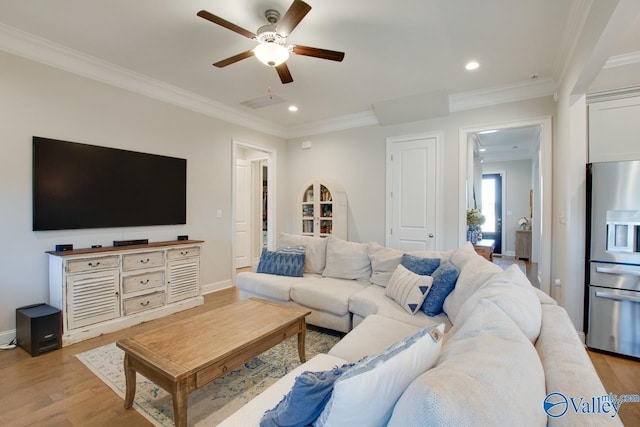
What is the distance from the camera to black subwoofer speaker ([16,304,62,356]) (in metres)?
2.50

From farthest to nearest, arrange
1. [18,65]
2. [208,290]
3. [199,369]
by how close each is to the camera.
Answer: [208,290] → [18,65] → [199,369]

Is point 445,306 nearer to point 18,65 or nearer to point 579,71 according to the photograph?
point 579,71

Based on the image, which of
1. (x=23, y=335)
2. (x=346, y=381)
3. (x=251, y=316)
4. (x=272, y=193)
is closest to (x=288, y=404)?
(x=346, y=381)

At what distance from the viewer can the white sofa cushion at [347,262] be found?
330cm

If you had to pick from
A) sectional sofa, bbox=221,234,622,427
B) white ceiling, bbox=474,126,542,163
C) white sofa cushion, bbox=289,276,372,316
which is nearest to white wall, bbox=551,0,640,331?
sectional sofa, bbox=221,234,622,427

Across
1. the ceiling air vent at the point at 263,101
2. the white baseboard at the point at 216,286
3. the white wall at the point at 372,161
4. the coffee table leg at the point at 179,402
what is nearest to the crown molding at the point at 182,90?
the white wall at the point at 372,161

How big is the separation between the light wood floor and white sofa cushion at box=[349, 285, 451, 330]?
1261 mm

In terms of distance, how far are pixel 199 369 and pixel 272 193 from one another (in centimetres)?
416

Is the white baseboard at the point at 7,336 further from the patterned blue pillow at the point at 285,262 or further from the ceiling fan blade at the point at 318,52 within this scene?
the ceiling fan blade at the point at 318,52

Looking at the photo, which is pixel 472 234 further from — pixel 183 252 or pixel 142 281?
pixel 142 281

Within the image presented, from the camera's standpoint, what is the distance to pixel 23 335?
8.47 ft

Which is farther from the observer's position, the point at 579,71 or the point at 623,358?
the point at 623,358

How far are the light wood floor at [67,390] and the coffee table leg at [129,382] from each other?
51 mm

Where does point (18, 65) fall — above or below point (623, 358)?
above
